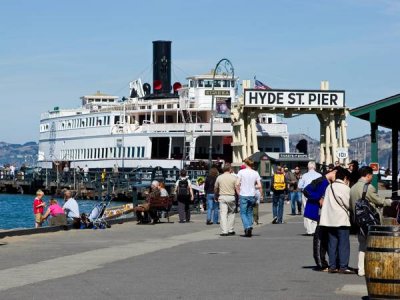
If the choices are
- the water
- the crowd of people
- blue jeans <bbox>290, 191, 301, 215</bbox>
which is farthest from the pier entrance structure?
blue jeans <bbox>290, 191, 301, 215</bbox>

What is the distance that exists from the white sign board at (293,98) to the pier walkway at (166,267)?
1221 inches

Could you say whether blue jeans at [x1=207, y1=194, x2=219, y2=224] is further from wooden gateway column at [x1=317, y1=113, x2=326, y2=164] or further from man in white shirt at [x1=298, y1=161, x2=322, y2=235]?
wooden gateway column at [x1=317, y1=113, x2=326, y2=164]

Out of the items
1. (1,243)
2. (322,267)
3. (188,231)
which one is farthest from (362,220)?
(188,231)

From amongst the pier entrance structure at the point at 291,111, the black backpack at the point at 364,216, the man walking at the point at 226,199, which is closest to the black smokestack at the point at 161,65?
the pier entrance structure at the point at 291,111

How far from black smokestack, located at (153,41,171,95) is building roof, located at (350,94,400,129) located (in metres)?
64.8

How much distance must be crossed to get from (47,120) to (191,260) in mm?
83609

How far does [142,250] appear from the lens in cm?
2153

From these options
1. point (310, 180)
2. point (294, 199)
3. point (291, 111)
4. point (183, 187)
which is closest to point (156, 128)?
point (291, 111)

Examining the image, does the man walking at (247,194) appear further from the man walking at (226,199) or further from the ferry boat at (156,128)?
the ferry boat at (156,128)

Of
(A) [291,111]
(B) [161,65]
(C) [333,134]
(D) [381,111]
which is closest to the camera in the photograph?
(D) [381,111]

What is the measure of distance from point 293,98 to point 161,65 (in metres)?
34.1

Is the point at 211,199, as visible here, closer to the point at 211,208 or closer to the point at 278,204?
the point at 211,208

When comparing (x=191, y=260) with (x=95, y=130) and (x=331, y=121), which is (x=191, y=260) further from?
(x=95, y=130)

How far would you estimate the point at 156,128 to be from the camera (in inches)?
3290
